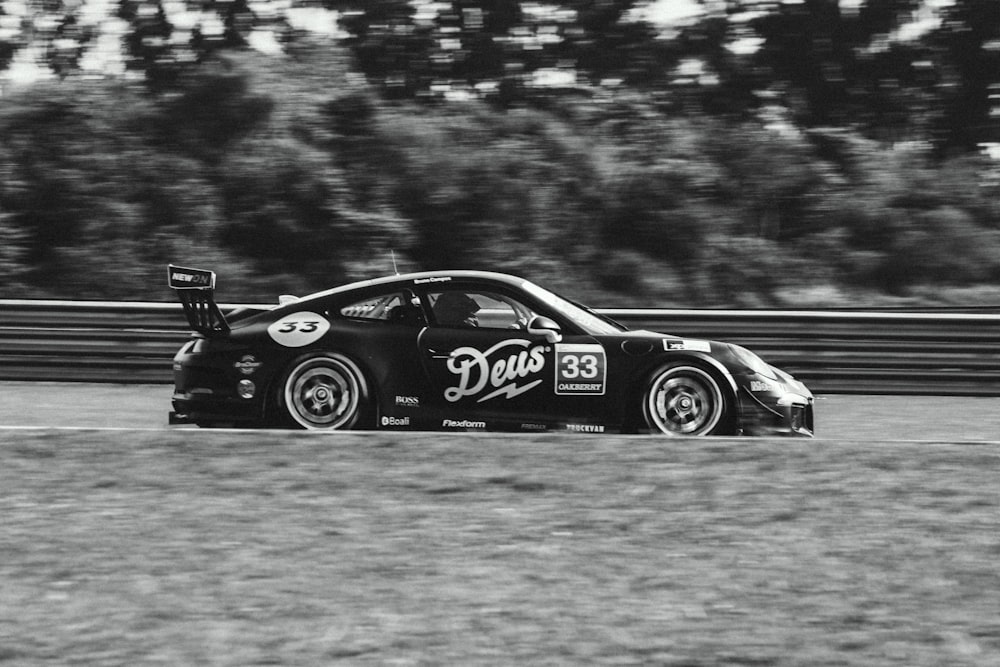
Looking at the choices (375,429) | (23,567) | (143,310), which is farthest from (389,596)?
(143,310)

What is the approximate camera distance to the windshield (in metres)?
8.59

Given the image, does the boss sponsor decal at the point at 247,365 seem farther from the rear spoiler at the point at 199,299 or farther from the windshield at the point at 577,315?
the windshield at the point at 577,315

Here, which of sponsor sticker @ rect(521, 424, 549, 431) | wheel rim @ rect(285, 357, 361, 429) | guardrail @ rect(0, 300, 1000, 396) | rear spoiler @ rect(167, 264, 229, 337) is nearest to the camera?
sponsor sticker @ rect(521, 424, 549, 431)

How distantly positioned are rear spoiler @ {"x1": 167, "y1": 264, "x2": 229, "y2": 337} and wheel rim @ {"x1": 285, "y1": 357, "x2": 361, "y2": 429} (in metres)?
0.61

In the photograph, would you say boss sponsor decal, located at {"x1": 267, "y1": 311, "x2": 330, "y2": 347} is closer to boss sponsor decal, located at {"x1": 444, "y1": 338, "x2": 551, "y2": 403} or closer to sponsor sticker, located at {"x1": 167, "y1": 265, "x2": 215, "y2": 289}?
sponsor sticker, located at {"x1": 167, "y1": 265, "x2": 215, "y2": 289}

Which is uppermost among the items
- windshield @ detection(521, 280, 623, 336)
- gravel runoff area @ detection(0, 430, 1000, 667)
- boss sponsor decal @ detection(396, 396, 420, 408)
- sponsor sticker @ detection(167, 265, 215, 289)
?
sponsor sticker @ detection(167, 265, 215, 289)

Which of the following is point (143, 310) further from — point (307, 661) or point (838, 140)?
point (838, 140)

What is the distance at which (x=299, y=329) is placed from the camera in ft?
28.0

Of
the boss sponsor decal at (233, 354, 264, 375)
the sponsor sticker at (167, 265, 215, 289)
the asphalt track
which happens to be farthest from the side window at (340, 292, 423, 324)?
the asphalt track

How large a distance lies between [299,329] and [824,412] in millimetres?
4434

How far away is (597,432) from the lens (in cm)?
838

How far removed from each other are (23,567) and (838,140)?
1775cm

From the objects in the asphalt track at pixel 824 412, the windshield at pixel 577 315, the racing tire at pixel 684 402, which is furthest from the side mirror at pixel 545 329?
the asphalt track at pixel 824 412

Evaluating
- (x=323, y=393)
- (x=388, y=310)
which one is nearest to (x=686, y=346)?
(x=388, y=310)
